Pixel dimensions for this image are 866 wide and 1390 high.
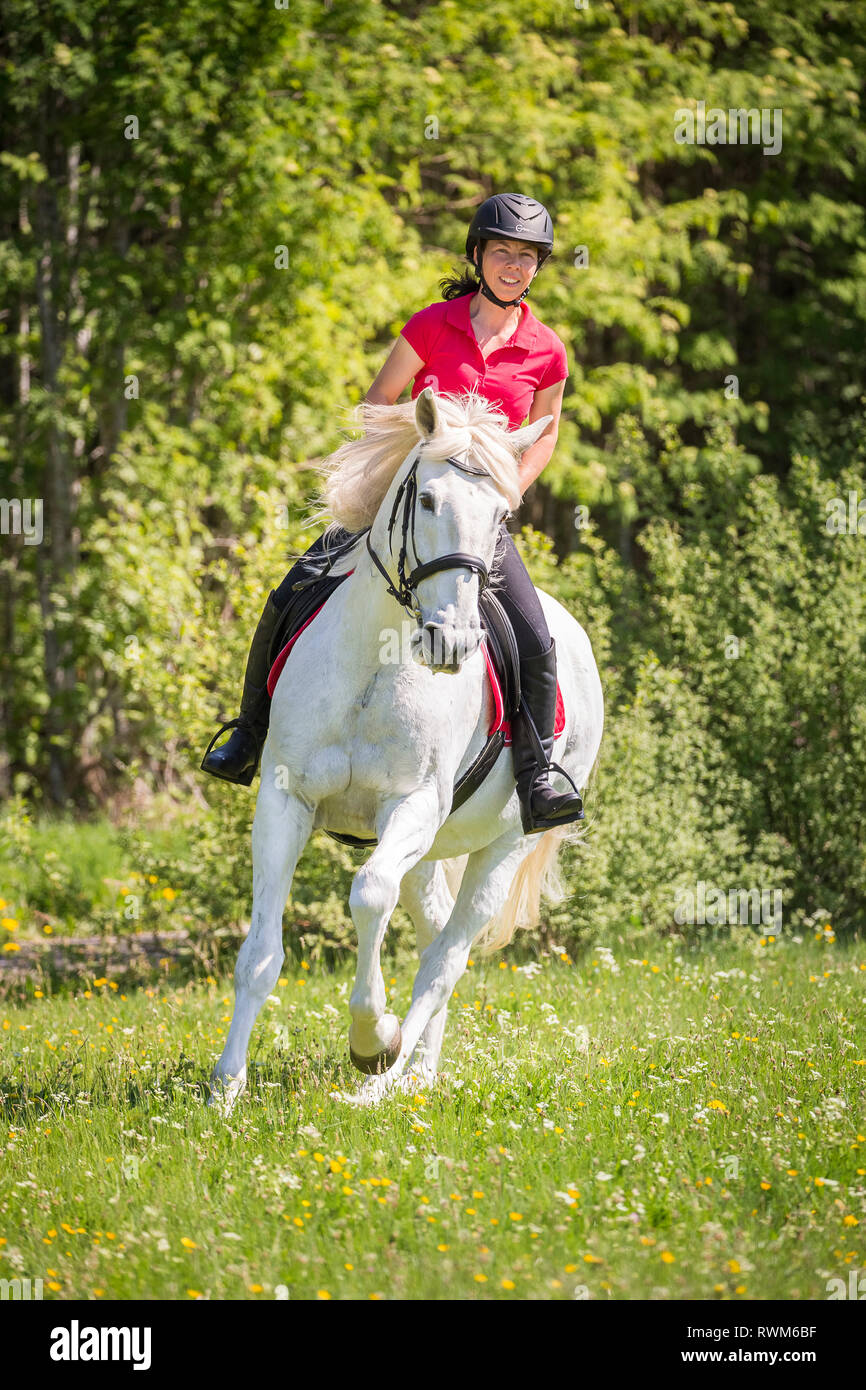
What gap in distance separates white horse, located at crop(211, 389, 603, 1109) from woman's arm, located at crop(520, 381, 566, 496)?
352 mm

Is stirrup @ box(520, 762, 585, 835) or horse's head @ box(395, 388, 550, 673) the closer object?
horse's head @ box(395, 388, 550, 673)

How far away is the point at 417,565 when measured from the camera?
4.71 metres

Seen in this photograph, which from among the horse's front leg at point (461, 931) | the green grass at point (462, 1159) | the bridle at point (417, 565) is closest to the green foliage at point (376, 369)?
the green grass at point (462, 1159)

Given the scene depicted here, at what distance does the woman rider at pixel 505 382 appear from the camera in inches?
221

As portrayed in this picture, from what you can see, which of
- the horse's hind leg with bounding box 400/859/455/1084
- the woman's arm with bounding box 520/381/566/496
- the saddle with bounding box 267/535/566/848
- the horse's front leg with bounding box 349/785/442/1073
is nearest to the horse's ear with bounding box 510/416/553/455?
the woman's arm with bounding box 520/381/566/496

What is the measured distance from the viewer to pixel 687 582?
11.5 metres

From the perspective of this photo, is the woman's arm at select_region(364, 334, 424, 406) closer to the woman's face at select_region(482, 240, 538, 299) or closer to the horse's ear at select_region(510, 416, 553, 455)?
the woman's face at select_region(482, 240, 538, 299)

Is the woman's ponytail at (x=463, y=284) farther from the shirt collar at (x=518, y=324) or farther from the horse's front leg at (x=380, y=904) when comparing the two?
the horse's front leg at (x=380, y=904)

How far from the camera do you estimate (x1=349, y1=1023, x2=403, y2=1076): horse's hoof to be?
5.18 meters

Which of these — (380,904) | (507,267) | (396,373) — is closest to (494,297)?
(507,267)

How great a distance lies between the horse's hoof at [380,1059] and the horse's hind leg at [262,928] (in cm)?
44
